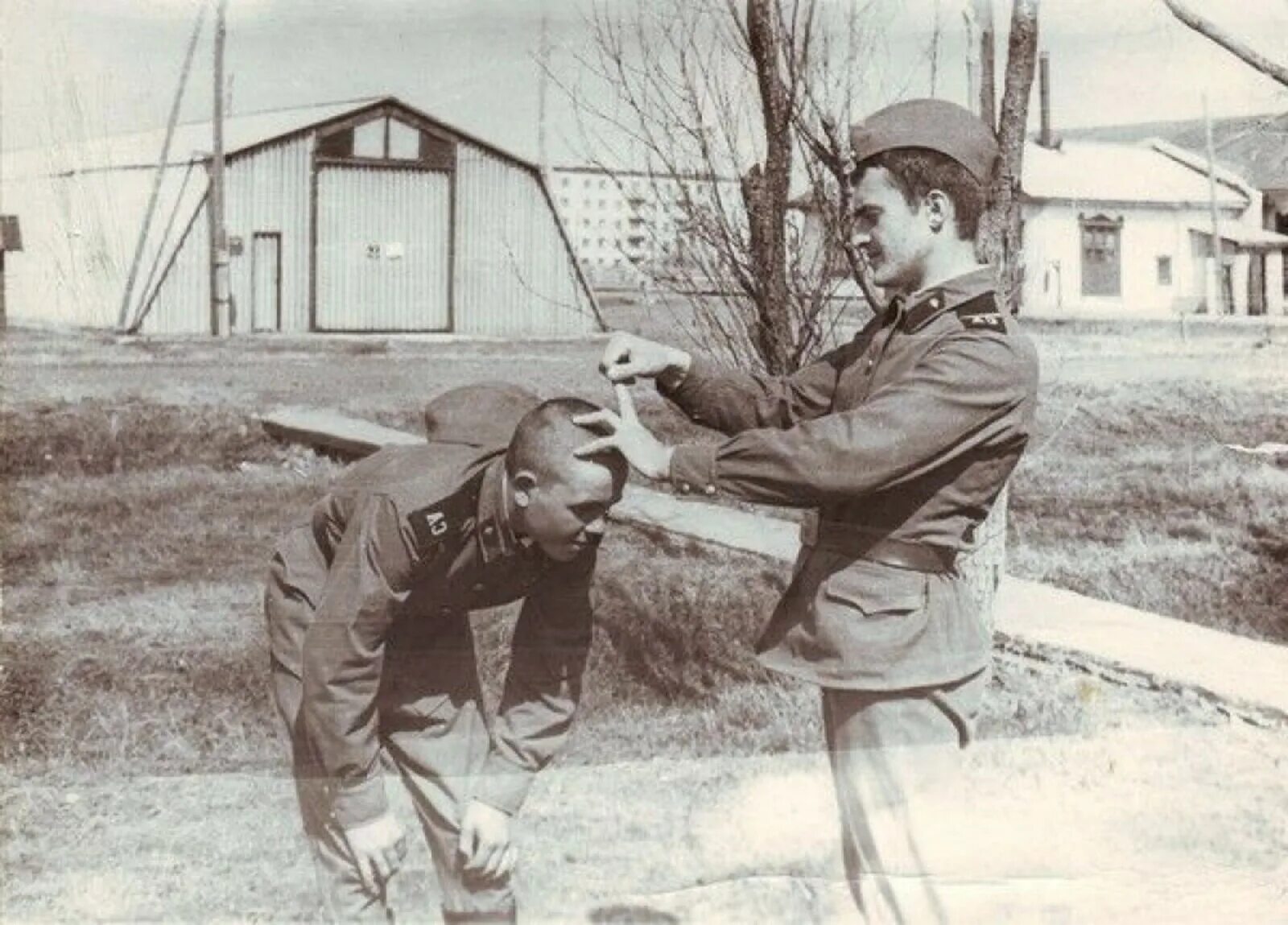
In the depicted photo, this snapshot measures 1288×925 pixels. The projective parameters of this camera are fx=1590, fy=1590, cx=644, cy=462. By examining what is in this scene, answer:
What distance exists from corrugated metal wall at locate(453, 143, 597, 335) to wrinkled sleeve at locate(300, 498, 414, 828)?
11.1m

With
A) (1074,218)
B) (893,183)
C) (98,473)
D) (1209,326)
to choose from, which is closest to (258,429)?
(98,473)

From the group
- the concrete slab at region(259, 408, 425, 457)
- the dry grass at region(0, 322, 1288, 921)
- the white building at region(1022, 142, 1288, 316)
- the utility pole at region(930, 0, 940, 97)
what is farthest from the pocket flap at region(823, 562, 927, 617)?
the white building at region(1022, 142, 1288, 316)

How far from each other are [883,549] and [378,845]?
846 mm

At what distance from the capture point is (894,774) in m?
2.19

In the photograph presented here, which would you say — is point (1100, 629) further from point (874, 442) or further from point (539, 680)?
point (874, 442)

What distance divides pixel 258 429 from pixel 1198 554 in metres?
4.84

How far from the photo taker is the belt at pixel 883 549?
7.21 ft

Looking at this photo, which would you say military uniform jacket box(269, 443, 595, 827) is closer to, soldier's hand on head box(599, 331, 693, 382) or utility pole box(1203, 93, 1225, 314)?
soldier's hand on head box(599, 331, 693, 382)

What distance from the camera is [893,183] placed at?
2176 mm

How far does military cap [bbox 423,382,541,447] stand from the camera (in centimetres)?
239

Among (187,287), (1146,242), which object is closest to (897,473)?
(187,287)

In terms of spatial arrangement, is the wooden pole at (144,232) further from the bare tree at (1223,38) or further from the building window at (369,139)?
the bare tree at (1223,38)

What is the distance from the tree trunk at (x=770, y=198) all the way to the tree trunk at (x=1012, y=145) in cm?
51

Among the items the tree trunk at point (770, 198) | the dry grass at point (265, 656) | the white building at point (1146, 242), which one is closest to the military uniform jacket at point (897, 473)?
the dry grass at point (265, 656)
